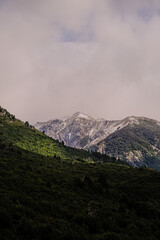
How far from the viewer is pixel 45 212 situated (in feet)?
50.1

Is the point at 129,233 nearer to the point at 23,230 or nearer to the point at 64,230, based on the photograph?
the point at 64,230

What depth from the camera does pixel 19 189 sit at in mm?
20438

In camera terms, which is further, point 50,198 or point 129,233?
point 50,198

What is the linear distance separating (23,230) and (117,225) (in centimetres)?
824

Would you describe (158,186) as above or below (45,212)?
above

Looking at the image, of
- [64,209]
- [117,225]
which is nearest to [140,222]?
[117,225]

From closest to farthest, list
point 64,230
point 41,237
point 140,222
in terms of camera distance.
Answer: point 41,237 < point 64,230 < point 140,222

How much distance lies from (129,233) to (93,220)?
308cm

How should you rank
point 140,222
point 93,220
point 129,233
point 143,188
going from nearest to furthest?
point 129,233
point 93,220
point 140,222
point 143,188

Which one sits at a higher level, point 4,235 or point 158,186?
point 158,186

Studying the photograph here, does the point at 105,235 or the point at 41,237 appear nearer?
the point at 41,237

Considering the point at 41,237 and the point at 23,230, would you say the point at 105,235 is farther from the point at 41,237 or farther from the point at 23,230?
the point at 23,230

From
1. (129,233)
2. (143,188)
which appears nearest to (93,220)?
(129,233)

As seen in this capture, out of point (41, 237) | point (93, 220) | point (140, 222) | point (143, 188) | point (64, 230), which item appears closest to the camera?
point (41, 237)
